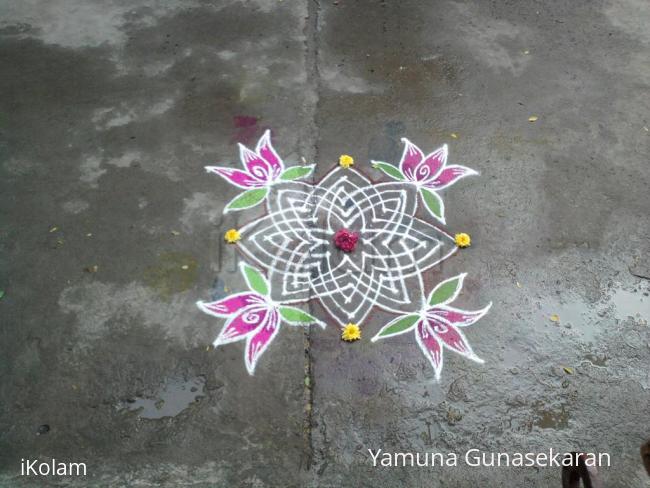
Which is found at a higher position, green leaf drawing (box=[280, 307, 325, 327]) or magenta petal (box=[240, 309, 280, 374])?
green leaf drawing (box=[280, 307, 325, 327])

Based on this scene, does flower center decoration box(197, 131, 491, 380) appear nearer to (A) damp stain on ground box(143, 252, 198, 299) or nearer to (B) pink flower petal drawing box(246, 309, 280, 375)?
(B) pink flower petal drawing box(246, 309, 280, 375)

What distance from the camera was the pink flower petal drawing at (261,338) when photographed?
289 cm

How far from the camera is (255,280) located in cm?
321

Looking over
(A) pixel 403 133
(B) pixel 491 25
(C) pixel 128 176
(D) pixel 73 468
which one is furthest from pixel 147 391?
(B) pixel 491 25

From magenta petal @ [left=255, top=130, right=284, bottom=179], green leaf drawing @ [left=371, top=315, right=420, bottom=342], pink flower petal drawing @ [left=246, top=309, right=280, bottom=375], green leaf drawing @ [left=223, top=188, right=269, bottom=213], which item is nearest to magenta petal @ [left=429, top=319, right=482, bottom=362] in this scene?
green leaf drawing @ [left=371, top=315, right=420, bottom=342]

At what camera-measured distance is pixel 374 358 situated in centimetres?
292

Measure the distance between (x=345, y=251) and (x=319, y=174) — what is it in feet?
2.32

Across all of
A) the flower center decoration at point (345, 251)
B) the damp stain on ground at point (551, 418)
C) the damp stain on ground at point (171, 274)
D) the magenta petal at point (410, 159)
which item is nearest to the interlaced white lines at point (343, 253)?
the flower center decoration at point (345, 251)

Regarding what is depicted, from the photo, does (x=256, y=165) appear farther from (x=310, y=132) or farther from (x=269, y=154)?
(x=310, y=132)

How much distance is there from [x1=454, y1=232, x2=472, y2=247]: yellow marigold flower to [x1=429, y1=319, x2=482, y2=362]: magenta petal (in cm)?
61

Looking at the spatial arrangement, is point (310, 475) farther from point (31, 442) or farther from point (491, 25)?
point (491, 25)

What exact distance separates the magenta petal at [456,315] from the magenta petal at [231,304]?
1063 millimetres

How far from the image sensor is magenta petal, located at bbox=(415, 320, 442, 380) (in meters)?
2.90

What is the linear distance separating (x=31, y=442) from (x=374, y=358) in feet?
6.07
